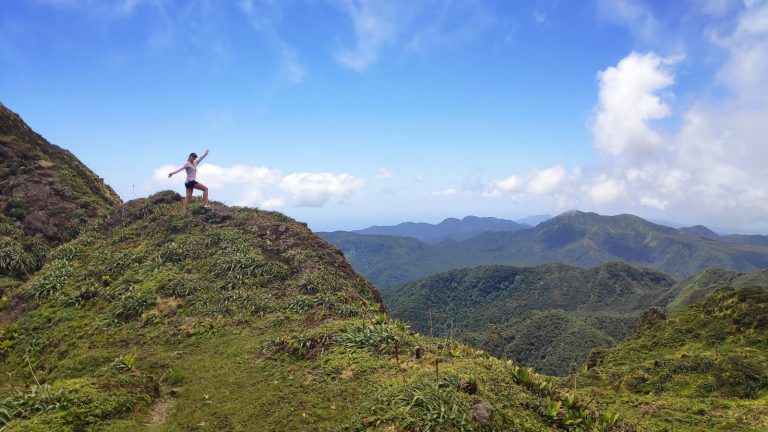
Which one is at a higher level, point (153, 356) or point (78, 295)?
point (78, 295)

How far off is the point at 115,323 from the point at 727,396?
28591 millimetres

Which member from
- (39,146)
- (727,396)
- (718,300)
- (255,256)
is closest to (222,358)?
(255,256)

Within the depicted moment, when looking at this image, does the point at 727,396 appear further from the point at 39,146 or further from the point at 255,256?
the point at 39,146

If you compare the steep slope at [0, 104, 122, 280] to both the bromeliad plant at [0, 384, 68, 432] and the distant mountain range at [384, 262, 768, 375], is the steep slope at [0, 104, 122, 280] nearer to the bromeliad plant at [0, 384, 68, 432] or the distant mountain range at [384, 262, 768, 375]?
the bromeliad plant at [0, 384, 68, 432]

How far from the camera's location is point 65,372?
11219mm

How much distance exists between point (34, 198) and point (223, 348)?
21802 millimetres

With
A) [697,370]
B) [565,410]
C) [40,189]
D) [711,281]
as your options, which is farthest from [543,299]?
[565,410]

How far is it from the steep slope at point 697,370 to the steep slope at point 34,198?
88.8 feet

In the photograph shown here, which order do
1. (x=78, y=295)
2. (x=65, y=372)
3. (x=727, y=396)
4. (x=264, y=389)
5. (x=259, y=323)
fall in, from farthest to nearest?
1. (x=727, y=396)
2. (x=78, y=295)
3. (x=259, y=323)
4. (x=65, y=372)
5. (x=264, y=389)

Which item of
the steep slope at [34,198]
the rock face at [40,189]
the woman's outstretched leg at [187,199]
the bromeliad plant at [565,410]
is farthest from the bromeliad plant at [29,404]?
the rock face at [40,189]

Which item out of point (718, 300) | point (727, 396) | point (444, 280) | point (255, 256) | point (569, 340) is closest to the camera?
point (255, 256)

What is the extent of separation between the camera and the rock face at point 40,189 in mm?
23594

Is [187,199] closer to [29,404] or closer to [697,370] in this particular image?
[29,404]

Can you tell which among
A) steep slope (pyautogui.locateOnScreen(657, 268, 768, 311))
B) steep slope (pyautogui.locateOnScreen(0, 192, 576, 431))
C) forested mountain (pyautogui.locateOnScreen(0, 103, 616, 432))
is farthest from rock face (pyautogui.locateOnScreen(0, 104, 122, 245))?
steep slope (pyautogui.locateOnScreen(657, 268, 768, 311))
